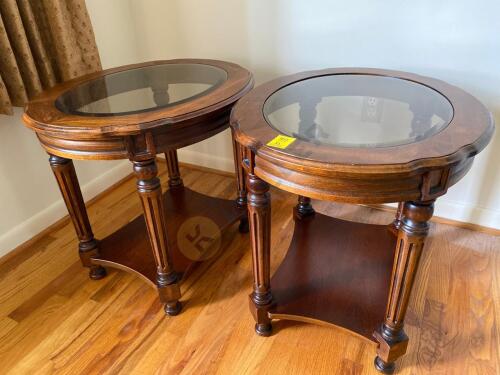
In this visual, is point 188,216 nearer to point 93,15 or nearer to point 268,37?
point 268,37

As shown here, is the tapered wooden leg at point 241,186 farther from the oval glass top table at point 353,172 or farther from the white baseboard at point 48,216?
the white baseboard at point 48,216

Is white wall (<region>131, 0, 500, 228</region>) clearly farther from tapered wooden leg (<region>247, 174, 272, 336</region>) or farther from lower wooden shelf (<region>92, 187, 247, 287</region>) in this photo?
tapered wooden leg (<region>247, 174, 272, 336</region>)

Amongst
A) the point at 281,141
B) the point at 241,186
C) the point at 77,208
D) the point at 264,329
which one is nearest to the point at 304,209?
the point at 241,186

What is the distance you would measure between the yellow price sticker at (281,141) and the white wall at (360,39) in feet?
2.86

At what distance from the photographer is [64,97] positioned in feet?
4.25

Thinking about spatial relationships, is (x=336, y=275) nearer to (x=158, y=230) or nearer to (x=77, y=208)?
(x=158, y=230)

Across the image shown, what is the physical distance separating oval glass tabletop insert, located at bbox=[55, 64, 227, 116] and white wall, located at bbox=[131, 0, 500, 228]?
36cm

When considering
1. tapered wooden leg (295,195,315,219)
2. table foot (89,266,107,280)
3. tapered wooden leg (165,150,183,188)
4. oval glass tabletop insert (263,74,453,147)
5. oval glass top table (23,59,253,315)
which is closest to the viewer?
oval glass tabletop insert (263,74,453,147)

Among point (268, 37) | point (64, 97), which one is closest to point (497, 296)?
point (268, 37)

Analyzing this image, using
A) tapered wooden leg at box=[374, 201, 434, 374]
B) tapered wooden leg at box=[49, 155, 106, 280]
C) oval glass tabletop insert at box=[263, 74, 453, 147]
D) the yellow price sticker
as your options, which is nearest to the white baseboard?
tapered wooden leg at box=[49, 155, 106, 280]

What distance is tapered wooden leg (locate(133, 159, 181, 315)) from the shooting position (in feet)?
3.72

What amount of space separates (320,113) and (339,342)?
736mm

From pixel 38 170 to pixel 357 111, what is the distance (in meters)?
1.43

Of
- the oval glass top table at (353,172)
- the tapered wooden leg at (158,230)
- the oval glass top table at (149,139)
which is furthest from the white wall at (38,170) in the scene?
the oval glass top table at (353,172)
